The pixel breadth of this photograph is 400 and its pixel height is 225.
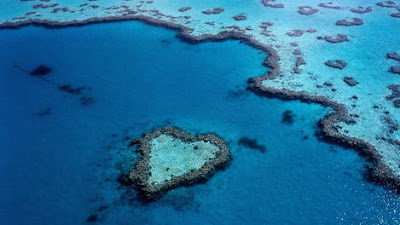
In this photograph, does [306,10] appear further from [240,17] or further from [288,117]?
[288,117]

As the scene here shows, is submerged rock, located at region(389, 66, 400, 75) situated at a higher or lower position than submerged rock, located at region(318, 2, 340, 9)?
lower

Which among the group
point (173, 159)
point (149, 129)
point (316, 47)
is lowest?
point (173, 159)

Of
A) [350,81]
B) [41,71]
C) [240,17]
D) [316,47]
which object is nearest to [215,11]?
[240,17]

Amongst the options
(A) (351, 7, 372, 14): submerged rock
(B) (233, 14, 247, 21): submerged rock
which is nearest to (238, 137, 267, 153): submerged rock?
(B) (233, 14, 247, 21): submerged rock

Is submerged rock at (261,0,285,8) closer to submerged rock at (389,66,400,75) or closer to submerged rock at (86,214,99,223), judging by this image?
submerged rock at (389,66,400,75)

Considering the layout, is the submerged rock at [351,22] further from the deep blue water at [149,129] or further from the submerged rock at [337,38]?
the deep blue water at [149,129]

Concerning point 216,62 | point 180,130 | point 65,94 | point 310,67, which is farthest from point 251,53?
point 65,94
